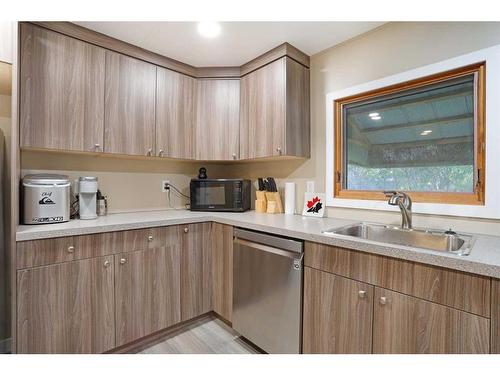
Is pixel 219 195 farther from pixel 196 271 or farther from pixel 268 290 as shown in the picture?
pixel 268 290

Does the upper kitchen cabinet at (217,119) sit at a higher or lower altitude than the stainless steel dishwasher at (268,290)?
higher

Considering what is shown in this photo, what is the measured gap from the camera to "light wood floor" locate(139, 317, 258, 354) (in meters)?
1.76

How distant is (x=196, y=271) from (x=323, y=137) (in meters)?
1.49

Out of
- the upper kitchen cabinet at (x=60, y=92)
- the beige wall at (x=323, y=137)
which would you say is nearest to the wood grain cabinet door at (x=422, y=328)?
the beige wall at (x=323, y=137)

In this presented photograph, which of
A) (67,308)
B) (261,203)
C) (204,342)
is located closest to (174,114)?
(261,203)

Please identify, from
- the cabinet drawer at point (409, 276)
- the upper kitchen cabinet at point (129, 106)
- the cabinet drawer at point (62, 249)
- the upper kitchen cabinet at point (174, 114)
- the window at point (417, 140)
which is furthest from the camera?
the upper kitchen cabinet at point (174, 114)

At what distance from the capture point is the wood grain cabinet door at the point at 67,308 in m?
1.34

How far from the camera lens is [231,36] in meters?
1.81

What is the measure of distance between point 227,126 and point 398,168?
1.43 m

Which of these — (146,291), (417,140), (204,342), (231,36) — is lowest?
(204,342)

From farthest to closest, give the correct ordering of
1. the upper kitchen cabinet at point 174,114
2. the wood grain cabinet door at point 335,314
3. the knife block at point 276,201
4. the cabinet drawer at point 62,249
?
the knife block at point 276,201 → the upper kitchen cabinet at point 174,114 → the cabinet drawer at point 62,249 → the wood grain cabinet door at point 335,314

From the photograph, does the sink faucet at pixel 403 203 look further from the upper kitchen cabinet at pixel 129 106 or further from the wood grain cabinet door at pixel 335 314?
the upper kitchen cabinet at pixel 129 106

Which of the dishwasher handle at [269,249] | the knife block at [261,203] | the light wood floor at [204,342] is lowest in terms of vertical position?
the light wood floor at [204,342]

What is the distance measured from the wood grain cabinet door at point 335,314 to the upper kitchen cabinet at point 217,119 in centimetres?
135
